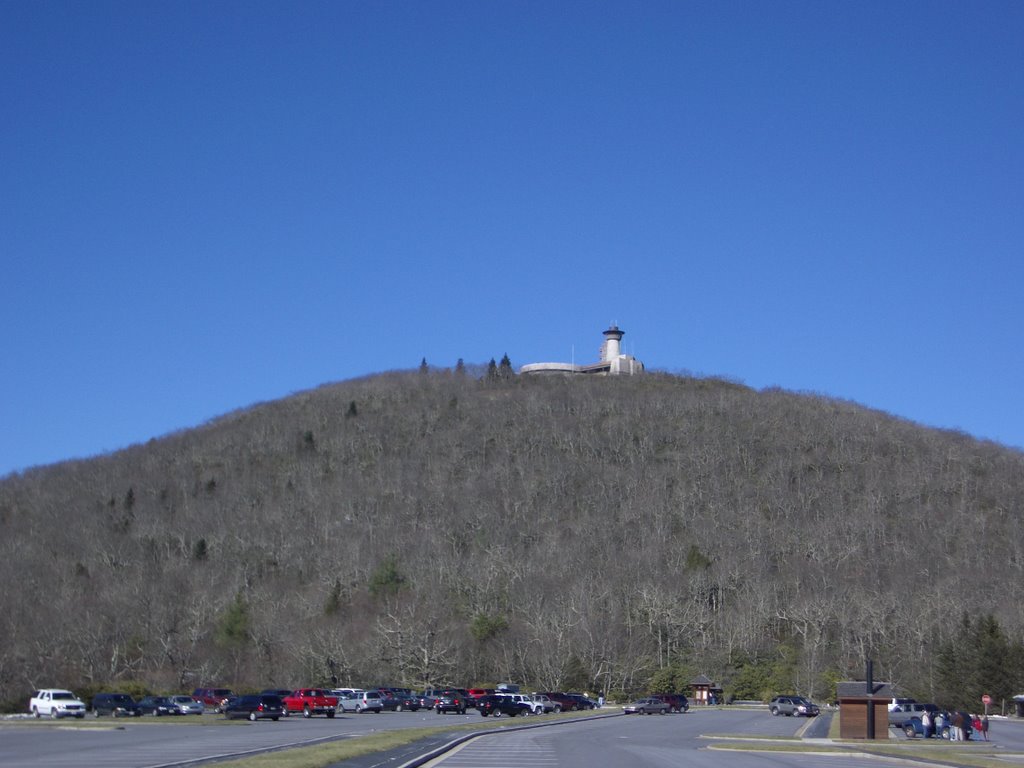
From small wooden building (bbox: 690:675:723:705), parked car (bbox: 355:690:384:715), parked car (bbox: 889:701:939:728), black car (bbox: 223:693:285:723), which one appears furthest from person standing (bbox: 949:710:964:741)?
small wooden building (bbox: 690:675:723:705)

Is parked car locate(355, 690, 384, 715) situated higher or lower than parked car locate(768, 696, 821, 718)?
lower

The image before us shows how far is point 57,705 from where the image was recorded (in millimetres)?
58719

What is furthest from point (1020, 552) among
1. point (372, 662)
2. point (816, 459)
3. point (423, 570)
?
point (372, 662)

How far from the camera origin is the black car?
56622 millimetres

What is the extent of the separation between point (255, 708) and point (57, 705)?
10.5 metres

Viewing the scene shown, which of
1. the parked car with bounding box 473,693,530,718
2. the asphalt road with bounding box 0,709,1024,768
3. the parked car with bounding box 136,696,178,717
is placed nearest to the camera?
the asphalt road with bounding box 0,709,1024,768

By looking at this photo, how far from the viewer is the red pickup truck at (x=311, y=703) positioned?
61059 millimetres

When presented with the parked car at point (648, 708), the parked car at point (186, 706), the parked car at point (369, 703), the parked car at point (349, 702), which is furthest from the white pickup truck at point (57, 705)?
the parked car at point (648, 708)

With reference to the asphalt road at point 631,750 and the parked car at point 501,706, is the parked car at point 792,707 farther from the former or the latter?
the parked car at point 501,706

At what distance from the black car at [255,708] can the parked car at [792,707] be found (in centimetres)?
2886

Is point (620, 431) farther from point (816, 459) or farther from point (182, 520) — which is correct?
point (182, 520)

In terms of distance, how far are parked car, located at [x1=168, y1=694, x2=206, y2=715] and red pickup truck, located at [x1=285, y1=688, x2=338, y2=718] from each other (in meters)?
4.68

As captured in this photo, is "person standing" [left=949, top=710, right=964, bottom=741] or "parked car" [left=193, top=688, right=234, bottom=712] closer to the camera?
"person standing" [left=949, top=710, right=964, bottom=741]

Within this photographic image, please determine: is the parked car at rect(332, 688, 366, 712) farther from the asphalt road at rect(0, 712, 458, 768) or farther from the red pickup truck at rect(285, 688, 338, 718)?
the asphalt road at rect(0, 712, 458, 768)
